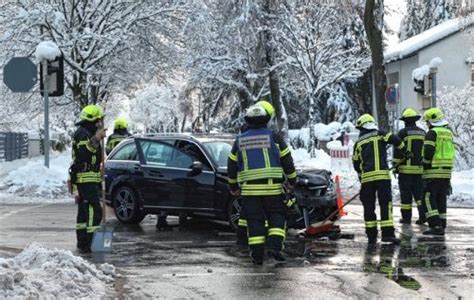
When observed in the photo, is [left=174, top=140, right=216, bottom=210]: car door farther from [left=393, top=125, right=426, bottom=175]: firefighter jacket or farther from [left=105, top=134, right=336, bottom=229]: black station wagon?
[left=393, top=125, right=426, bottom=175]: firefighter jacket

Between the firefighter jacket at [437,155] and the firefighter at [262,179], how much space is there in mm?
3558

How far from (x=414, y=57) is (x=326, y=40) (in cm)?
452

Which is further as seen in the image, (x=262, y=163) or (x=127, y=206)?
(x=127, y=206)

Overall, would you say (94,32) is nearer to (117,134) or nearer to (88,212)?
(117,134)

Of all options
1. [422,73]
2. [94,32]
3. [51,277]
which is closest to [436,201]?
[51,277]

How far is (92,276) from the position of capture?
7.36 meters

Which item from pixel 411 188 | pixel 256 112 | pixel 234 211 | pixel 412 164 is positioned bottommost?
pixel 234 211

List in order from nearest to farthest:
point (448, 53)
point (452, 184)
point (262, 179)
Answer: point (262, 179) → point (452, 184) → point (448, 53)

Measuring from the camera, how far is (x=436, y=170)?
11422 millimetres

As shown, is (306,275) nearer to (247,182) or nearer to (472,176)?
(247,182)

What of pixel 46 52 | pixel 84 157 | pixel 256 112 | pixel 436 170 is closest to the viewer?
pixel 256 112

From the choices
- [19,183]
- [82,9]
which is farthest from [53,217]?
[82,9]

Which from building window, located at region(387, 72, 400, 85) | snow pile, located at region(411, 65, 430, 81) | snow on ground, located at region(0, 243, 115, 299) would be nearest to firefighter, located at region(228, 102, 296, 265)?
snow on ground, located at region(0, 243, 115, 299)

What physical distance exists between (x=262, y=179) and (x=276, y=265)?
1.02 metres
